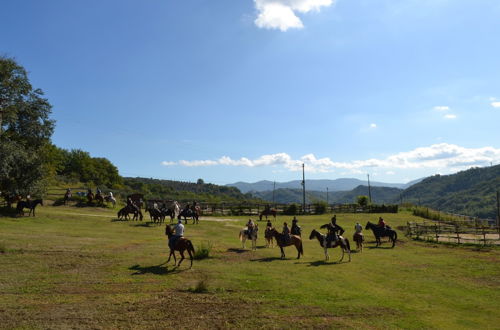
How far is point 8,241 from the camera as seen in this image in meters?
17.5

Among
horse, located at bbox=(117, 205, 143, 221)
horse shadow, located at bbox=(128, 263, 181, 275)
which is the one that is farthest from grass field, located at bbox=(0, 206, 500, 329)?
horse, located at bbox=(117, 205, 143, 221)

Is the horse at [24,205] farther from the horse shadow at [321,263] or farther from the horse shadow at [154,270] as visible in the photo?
the horse shadow at [321,263]

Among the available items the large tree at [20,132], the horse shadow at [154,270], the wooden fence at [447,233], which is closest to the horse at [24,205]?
the large tree at [20,132]

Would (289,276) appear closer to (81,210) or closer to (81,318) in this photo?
(81,318)

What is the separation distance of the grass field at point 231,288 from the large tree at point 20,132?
1001cm

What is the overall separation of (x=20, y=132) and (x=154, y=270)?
2666 centimetres

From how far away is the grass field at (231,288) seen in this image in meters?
9.38

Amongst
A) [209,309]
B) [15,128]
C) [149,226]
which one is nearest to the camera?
[209,309]

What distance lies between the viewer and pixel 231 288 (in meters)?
12.0

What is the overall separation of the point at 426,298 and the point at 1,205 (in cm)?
3639

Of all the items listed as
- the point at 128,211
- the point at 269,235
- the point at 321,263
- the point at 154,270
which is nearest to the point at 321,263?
the point at 321,263

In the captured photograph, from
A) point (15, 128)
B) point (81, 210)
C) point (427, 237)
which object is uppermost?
point (15, 128)

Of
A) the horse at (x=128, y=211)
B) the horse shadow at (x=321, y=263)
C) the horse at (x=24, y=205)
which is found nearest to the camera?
the horse shadow at (x=321, y=263)

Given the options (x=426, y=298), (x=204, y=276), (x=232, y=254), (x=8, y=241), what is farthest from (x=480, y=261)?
(x=8, y=241)
